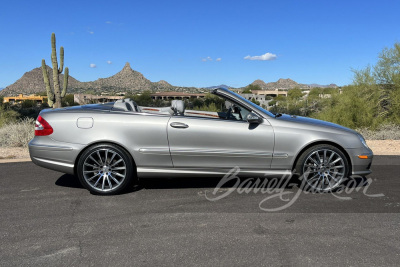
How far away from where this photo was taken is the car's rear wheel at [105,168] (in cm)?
546

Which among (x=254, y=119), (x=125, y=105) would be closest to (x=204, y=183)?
(x=254, y=119)

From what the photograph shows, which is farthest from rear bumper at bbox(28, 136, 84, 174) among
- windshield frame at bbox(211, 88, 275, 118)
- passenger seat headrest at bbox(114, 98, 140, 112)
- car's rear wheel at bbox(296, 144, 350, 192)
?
car's rear wheel at bbox(296, 144, 350, 192)

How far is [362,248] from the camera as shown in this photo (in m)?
3.65

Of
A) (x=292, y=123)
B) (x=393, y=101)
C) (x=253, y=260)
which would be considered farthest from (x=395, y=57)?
(x=253, y=260)

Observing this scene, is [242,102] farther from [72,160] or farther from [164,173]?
[72,160]

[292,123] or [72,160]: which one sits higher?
[292,123]

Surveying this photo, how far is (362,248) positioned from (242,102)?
2748mm

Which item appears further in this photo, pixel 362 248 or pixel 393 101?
pixel 393 101

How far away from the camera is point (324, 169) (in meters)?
5.61

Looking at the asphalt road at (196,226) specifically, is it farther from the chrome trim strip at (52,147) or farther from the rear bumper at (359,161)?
the chrome trim strip at (52,147)

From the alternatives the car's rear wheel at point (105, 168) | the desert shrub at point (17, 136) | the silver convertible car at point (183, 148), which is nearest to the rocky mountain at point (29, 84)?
the desert shrub at point (17, 136)

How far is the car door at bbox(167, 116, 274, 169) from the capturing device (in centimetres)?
548

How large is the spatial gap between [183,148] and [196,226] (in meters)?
1.50

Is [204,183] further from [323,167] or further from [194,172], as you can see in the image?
[323,167]
